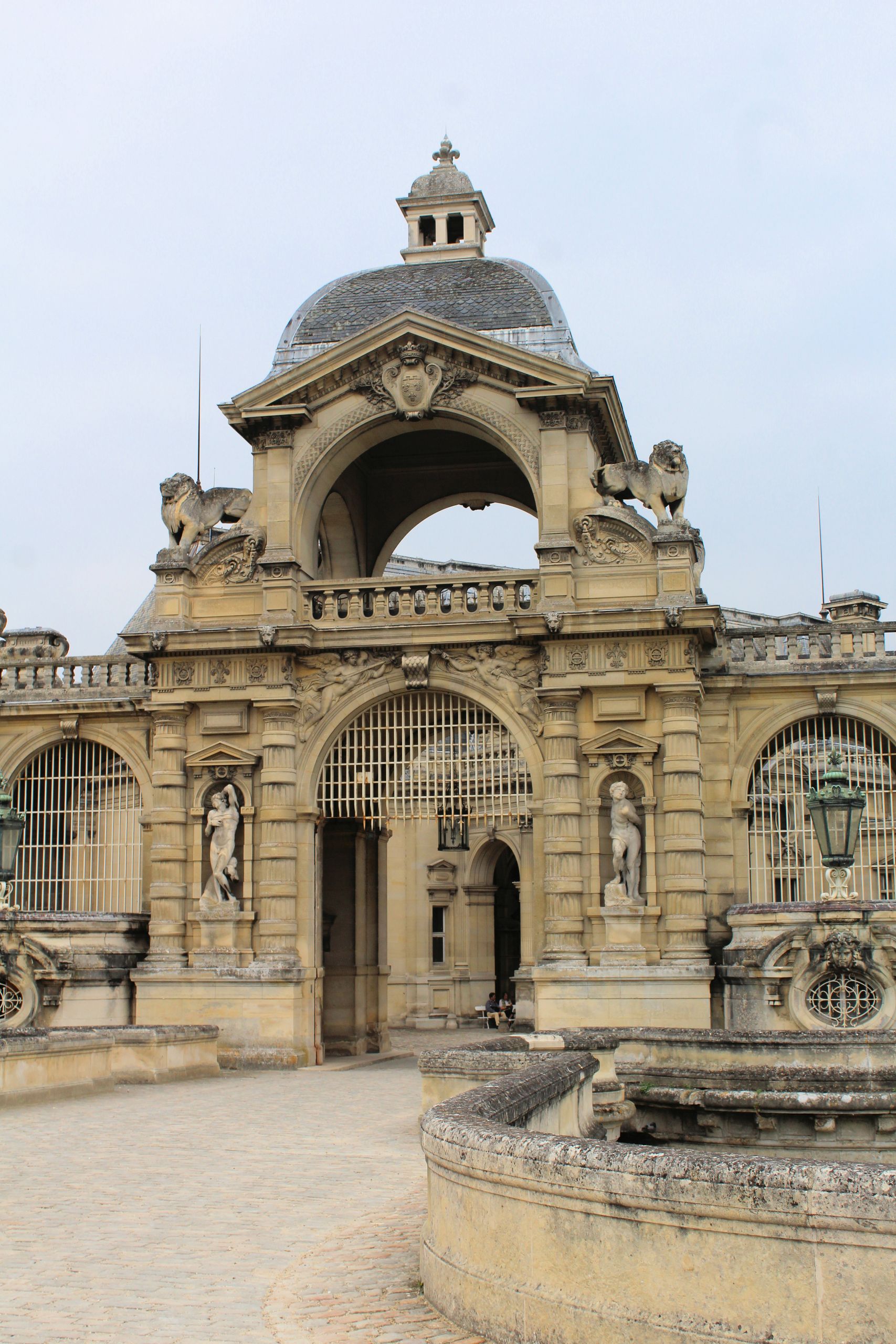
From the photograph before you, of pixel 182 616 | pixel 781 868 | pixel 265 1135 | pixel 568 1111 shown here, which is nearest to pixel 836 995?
pixel 781 868

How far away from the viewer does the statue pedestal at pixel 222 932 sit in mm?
23609

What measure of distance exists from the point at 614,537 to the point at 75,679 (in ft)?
32.0

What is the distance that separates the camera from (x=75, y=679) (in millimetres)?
26938

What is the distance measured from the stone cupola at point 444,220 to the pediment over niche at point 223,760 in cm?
986

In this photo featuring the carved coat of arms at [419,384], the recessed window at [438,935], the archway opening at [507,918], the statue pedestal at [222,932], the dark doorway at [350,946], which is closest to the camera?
the statue pedestal at [222,932]

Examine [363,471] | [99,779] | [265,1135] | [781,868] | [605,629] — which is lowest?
[265,1135]

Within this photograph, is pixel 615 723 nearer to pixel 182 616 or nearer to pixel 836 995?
pixel 836 995

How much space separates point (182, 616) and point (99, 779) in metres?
3.94

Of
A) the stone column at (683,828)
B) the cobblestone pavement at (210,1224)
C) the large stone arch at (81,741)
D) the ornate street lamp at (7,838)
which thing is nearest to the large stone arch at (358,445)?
the stone column at (683,828)

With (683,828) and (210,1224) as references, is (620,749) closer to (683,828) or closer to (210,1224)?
(683,828)

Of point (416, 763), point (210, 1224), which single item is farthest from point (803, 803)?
point (210, 1224)

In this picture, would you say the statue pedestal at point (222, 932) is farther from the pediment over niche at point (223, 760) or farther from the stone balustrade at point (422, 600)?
the stone balustrade at point (422, 600)

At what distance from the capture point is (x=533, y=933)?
23.5m

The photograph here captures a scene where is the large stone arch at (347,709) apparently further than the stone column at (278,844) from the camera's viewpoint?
Yes
